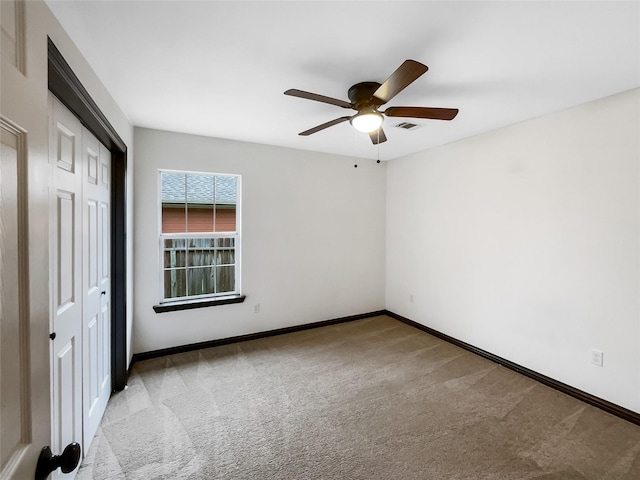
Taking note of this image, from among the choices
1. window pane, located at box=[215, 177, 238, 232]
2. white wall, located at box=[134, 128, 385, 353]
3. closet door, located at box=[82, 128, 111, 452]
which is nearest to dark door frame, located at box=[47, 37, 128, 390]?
closet door, located at box=[82, 128, 111, 452]

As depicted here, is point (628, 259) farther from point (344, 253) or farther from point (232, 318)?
point (232, 318)

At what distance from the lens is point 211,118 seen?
2.87 metres

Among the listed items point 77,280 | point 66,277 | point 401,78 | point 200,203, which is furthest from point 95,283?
point 401,78

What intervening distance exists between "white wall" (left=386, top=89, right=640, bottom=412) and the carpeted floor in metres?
0.39

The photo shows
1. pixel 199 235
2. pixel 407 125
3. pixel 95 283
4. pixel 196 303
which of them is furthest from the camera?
pixel 199 235

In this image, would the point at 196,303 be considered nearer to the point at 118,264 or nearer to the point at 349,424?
the point at 118,264

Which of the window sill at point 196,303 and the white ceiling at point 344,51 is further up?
the white ceiling at point 344,51

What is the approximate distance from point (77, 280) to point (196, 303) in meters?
A: 1.77

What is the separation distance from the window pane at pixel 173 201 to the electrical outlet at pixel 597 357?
13.6 feet

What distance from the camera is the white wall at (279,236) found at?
3273 mm

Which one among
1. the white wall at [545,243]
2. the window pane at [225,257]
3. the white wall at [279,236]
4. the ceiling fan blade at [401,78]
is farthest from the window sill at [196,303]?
the ceiling fan blade at [401,78]

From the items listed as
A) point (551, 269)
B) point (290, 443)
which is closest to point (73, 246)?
point (290, 443)

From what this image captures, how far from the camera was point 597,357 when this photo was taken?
2494mm

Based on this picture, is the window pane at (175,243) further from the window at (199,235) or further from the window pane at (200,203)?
the window pane at (200,203)
